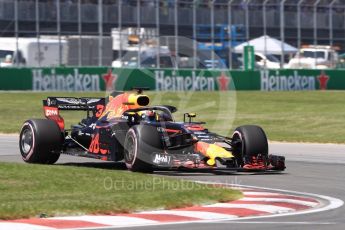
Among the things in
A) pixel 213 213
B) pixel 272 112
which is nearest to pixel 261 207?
pixel 213 213

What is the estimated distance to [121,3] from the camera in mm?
46375

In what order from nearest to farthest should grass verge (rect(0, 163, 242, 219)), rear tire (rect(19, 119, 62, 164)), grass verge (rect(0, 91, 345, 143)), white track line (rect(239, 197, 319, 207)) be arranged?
Result: grass verge (rect(0, 163, 242, 219)) → white track line (rect(239, 197, 319, 207)) → rear tire (rect(19, 119, 62, 164)) → grass verge (rect(0, 91, 345, 143))

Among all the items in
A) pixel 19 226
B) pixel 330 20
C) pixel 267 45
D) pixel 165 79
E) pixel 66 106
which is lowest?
pixel 19 226

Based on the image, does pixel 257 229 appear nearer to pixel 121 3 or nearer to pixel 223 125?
pixel 223 125

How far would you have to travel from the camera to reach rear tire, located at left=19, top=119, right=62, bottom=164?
16.7 metres

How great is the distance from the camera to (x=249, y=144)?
15.9 meters

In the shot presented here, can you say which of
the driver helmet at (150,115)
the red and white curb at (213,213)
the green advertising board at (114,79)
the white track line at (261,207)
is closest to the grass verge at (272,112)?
the green advertising board at (114,79)

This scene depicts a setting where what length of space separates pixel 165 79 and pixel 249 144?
30.2 metres

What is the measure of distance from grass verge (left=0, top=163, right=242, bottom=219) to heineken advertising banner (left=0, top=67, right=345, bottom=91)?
74.7ft

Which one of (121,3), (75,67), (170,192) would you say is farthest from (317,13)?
(170,192)

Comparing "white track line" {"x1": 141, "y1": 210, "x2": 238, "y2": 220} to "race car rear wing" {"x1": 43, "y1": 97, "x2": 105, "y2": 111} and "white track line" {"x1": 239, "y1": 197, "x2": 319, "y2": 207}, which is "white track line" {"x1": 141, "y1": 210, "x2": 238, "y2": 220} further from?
"race car rear wing" {"x1": 43, "y1": 97, "x2": 105, "y2": 111}

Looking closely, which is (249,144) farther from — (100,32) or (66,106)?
(100,32)

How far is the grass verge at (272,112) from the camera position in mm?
27797

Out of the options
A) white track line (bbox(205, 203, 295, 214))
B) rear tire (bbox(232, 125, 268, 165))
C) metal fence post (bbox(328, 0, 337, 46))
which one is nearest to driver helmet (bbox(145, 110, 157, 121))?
rear tire (bbox(232, 125, 268, 165))
